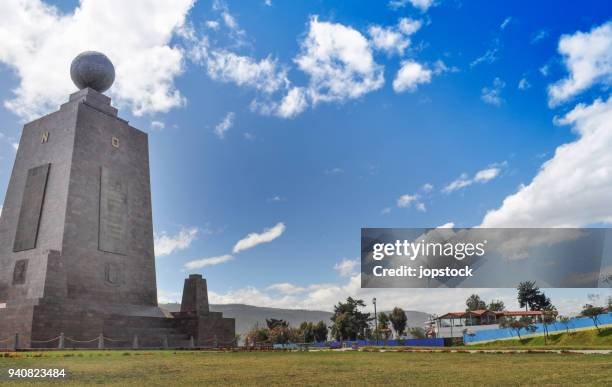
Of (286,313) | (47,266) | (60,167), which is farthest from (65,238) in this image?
(286,313)

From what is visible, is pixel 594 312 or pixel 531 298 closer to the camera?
pixel 594 312

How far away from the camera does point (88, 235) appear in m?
29.5

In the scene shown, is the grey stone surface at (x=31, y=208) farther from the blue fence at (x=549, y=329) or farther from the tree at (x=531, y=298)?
the tree at (x=531, y=298)

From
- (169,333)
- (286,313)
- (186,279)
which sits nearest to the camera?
(169,333)

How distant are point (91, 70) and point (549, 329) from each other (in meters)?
45.7

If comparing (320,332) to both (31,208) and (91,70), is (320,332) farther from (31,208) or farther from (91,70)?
(91,70)

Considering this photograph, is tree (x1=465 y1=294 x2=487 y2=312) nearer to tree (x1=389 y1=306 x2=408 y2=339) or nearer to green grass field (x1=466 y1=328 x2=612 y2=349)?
tree (x1=389 y1=306 x2=408 y2=339)

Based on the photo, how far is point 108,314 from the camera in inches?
1054

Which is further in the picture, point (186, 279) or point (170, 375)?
point (186, 279)

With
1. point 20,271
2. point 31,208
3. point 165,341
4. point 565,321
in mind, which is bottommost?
point 165,341

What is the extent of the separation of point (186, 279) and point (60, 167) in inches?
404

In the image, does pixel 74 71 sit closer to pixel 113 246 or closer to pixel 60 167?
pixel 60 167

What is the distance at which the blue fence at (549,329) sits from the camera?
43.3 meters

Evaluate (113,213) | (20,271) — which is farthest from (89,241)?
(20,271)
